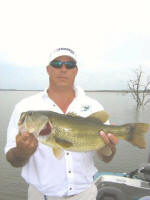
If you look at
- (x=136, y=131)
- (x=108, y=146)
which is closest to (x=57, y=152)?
(x=108, y=146)

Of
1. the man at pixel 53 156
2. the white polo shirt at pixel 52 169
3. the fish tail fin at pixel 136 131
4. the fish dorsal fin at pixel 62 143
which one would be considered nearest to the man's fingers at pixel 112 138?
the man at pixel 53 156

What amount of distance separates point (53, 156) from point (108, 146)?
0.74 metres

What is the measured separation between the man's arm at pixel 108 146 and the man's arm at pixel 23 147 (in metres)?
0.88

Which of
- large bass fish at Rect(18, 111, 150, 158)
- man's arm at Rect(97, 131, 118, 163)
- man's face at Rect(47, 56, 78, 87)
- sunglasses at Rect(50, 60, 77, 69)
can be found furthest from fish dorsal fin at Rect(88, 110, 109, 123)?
sunglasses at Rect(50, 60, 77, 69)

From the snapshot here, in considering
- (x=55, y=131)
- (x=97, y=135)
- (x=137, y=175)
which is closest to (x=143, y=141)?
(x=97, y=135)

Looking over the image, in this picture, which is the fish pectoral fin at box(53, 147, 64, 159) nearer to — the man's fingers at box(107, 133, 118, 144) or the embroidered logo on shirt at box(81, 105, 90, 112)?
the man's fingers at box(107, 133, 118, 144)

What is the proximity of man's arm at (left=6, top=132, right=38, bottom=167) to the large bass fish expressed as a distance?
7 cm

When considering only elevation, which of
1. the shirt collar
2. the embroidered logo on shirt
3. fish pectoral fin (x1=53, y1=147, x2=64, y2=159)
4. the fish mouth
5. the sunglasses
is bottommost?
fish pectoral fin (x1=53, y1=147, x2=64, y2=159)

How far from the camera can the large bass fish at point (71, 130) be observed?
3.03m

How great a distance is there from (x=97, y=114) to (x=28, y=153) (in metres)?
1.05

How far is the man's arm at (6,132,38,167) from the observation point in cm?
298

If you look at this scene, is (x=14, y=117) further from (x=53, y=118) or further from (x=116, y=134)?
(x=116, y=134)

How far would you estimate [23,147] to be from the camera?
119 inches

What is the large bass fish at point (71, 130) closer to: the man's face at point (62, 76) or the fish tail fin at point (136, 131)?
the fish tail fin at point (136, 131)
